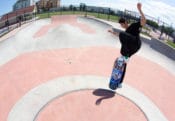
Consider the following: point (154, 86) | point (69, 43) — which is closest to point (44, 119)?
point (154, 86)

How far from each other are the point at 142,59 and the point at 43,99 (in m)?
9.55

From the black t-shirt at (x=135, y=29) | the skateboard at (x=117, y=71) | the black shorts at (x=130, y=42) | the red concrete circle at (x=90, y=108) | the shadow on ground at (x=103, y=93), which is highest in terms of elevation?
the black t-shirt at (x=135, y=29)

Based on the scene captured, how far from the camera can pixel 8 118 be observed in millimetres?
11742

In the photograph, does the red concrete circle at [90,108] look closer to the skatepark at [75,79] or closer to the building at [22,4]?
the skatepark at [75,79]

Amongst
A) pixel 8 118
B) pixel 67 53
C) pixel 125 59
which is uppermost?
pixel 125 59

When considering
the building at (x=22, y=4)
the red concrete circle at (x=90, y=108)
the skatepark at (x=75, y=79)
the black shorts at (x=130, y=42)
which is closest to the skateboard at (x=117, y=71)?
the black shorts at (x=130, y=42)

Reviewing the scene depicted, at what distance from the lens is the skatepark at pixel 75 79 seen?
41.0 ft

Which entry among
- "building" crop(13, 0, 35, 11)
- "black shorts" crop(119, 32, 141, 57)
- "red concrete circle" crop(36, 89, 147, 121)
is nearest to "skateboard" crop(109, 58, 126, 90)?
"black shorts" crop(119, 32, 141, 57)

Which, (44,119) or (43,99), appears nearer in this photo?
(44,119)

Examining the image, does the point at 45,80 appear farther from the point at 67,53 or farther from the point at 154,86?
the point at 154,86

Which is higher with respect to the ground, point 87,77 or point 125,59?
point 125,59

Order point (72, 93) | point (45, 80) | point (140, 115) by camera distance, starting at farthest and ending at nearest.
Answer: point (45, 80)
point (72, 93)
point (140, 115)

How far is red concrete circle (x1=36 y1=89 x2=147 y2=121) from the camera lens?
1197cm

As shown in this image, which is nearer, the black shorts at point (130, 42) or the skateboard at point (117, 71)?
the black shorts at point (130, 42)
